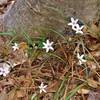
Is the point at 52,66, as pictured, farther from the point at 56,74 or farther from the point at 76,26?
the point at 76,26

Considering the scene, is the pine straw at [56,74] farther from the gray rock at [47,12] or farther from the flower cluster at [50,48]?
the gray rock at [47,12]

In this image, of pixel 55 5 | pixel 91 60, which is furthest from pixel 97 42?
pixel 55 5

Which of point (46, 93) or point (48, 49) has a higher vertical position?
point (48, 49)

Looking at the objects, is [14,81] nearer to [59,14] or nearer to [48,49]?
[48,49]

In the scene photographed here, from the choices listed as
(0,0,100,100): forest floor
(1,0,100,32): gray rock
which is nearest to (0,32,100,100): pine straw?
(0,0,100,100): forest floor

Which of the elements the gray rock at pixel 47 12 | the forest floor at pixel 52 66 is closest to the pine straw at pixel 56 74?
the forest floor at pixel 52 66

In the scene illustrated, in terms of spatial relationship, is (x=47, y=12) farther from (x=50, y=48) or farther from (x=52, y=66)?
(x=52, y=66)

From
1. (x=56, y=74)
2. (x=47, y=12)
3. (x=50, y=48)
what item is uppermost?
(x=47, y=12)

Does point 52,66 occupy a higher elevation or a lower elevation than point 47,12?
lower

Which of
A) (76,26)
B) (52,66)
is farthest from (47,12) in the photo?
(52,66)

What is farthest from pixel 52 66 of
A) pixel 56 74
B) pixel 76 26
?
pixel 76 26

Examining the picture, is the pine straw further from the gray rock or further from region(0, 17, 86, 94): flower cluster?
the gray rock
